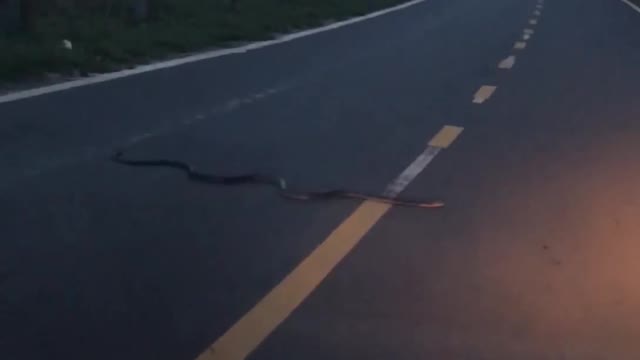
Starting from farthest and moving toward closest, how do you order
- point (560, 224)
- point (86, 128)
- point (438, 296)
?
point (86, 128) → point (560, 224) → point (438, 296)

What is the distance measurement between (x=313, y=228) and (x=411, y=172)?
230 cm

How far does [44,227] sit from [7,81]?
6761 mm

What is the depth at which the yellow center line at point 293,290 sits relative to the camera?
5.79 meters

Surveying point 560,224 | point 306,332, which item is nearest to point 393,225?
point 560,224

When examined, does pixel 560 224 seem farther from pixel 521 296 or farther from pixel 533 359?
pixel 533 359

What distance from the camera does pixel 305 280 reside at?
6.93 metres

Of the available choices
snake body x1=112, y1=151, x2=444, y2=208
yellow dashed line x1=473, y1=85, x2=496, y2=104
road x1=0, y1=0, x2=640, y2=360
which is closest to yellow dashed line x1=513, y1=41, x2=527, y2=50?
yellow dashed line x1=473, y1=85, x2=496, y2=104

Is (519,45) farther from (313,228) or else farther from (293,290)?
(293,290)

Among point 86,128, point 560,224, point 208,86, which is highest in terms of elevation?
point 560,224

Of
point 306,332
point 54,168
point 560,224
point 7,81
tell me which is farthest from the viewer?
point 7,81

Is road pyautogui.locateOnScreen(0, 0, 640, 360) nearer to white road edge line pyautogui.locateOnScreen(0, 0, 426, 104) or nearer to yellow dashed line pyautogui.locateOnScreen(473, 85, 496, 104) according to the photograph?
yellow dashed line pyautogui.locateOnScreen(473, 85, 496, 104)

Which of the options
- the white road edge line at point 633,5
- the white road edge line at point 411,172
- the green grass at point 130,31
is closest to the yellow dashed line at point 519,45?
the green grass at point 130,31

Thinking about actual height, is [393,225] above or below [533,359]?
below

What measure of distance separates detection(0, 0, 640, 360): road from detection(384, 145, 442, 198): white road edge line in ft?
0.21
